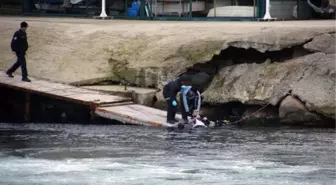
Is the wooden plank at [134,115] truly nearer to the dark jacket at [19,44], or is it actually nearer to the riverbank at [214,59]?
the riverbank at [214,59]

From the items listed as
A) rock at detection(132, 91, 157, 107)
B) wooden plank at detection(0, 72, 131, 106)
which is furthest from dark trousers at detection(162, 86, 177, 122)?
rock at detection(132, 91, 157, 107)

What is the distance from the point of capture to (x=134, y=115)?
2320 cm

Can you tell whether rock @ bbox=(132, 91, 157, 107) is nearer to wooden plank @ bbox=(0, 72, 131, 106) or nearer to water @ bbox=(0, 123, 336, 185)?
wooden plank @ bbox=(0, 72, 131, 106)

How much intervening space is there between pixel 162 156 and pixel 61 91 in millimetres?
6049

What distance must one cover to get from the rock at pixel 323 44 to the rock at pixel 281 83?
0.21 meters

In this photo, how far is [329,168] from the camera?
58.7 feet

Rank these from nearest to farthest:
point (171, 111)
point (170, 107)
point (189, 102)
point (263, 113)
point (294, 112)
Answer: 1. point (170, 107)
2. point (171, 111)
3. point (189, 102)
4. point (294, 112)
5. point (263, 113)

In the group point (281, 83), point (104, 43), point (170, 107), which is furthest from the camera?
point (104, 43)

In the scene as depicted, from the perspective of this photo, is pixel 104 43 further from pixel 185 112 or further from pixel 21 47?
pixel 185 112

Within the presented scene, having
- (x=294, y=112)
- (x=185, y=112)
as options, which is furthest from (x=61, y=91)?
(x=294, y=112)

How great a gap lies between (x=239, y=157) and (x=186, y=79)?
14.5ft

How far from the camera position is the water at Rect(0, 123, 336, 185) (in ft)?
55.5

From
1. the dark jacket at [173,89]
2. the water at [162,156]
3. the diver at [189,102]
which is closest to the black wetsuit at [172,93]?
A: the dark jacket at [173,89]

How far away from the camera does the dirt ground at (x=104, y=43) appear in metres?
26.2
